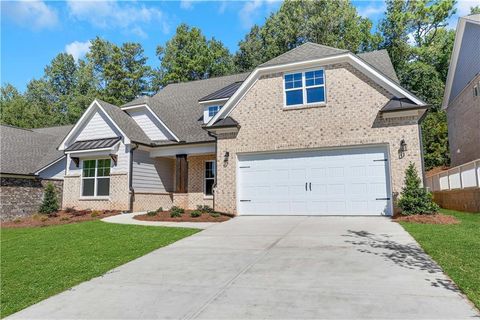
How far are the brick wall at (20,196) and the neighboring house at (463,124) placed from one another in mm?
20536

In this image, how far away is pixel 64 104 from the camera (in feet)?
173

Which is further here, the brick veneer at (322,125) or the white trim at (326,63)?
the white trim at (326,63)

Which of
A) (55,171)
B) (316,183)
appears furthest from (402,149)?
(55,171)

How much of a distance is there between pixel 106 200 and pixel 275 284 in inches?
576

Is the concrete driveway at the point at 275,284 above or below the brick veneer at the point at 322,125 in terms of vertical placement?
below

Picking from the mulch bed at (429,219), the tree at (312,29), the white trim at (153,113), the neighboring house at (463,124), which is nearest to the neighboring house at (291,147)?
the white trim at (153,113)

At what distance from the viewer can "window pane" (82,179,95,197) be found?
60.7 feet

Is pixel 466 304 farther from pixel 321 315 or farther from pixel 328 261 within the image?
pixel 328 261

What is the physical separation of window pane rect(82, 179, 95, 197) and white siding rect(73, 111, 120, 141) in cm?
237

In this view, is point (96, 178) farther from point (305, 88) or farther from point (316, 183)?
point (305, 88)

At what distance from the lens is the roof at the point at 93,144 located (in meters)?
17.6

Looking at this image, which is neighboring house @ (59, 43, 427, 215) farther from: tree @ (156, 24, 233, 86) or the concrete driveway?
tree @ (156, 24, 233, 86)

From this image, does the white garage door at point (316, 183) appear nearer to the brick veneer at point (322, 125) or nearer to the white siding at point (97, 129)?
the brick veneer at point (322, 125)

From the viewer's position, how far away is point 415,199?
11312 millimetres
